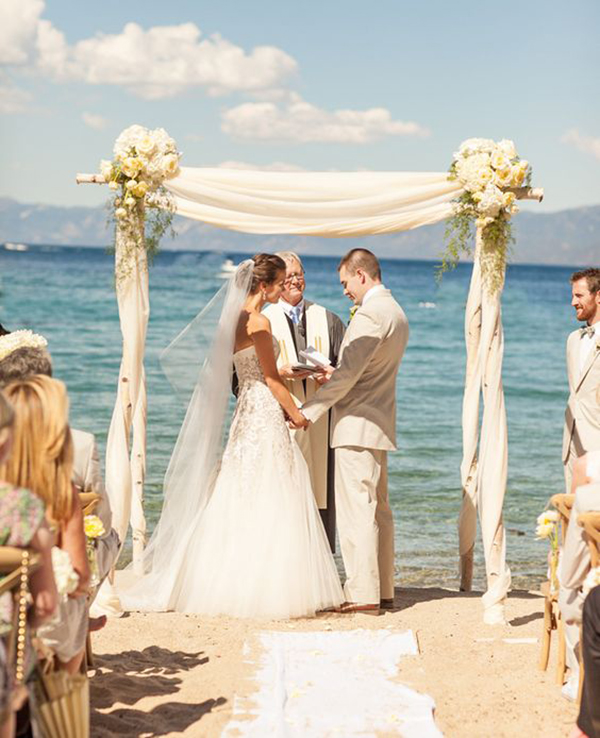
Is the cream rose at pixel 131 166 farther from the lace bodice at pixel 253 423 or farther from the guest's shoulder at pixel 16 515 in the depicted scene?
the guest's shoulder at pixel 16 515

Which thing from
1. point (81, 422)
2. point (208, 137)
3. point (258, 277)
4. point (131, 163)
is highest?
point (208, 137)

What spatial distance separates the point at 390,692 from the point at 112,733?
1.25 meters

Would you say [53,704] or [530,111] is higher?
[530,111]

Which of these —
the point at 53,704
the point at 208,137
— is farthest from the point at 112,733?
the point at 208,137

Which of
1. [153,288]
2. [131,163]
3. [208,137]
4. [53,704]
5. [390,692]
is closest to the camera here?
[53,704]

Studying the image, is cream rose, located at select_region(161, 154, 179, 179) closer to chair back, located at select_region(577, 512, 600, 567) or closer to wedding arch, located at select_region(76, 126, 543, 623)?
wedding arch, located at select_region(76, 126, 543, 623)

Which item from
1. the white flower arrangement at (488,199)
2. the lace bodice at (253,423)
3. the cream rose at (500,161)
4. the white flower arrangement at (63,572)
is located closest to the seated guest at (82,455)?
the white flower arrangement at (63,572)

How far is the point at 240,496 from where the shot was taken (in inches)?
252

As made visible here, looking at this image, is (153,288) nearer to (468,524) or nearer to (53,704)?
(468,524)

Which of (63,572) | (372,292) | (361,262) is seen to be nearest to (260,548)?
(372,292)

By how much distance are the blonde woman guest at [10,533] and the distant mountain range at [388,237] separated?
9898 centimetres

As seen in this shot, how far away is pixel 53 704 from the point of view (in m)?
3.48

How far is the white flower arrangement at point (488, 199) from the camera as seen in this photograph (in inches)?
248

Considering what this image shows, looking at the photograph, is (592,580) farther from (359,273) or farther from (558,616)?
(359,273)
